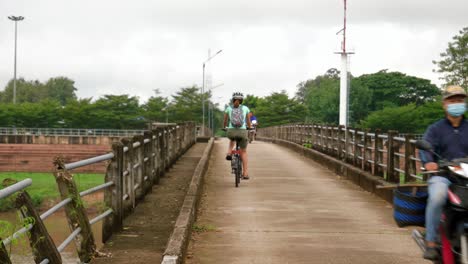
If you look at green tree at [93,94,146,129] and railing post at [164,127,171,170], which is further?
green tree at [93,94,146,129]

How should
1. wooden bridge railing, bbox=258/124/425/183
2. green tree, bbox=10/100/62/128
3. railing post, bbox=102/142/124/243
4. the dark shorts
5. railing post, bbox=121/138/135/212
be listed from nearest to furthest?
railing post, bbox=102/142/124/243 → railing post, bbox=121/138/135/212 → wooden bridge railing, bbox=258/124/425/183 → the dark shorts → green tree, bbox=10/100/62/128

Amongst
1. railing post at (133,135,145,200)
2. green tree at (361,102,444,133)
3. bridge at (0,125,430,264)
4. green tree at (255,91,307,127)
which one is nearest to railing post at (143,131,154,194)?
bridge at (0,125,430,264)

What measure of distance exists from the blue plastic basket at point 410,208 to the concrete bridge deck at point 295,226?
179cm

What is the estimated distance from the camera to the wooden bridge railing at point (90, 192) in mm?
5098

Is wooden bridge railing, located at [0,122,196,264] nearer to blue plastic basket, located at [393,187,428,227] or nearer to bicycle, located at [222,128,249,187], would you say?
bicycle, located at [222,128,249,187]

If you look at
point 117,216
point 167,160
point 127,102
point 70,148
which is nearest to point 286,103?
point 127,102

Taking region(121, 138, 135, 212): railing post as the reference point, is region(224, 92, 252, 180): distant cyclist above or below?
above

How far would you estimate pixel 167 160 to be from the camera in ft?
54.0

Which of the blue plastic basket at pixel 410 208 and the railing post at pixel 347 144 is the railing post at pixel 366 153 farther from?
the blue plastic basket at pixel 410 208

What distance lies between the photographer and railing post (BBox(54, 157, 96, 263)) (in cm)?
668

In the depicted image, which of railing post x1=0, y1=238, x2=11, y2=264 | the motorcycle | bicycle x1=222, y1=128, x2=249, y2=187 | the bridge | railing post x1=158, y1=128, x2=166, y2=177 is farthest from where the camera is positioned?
railing post x1=158, y1=128, x2=166, y2=177

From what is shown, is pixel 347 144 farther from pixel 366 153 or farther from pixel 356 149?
pixel 366 153

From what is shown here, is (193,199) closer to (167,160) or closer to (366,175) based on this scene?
(366,175)

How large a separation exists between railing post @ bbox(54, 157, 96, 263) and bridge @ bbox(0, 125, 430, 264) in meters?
0.13
